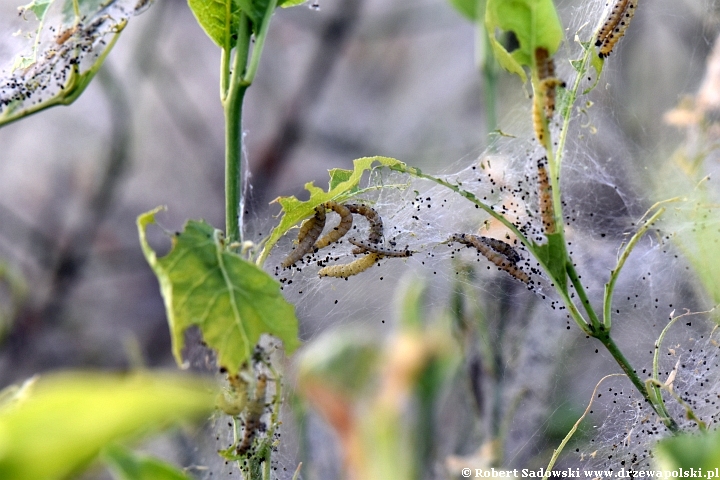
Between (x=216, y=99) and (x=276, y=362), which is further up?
(x=216, y=99)

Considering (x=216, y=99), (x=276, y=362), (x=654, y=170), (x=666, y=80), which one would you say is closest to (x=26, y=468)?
(x=276, y=362)

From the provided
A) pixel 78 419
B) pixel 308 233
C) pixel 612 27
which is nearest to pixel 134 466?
pixel 78 419

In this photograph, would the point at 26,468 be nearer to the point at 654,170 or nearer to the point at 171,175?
the point at 654,170

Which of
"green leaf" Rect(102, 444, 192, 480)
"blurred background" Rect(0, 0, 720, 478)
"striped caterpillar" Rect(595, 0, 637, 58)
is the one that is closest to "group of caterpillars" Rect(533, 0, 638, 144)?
"striped caterpillar" Rect(595, 0, 637, 58)

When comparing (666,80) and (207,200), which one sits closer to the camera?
(666,80)

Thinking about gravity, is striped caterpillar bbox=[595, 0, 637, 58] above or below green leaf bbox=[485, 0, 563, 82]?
above

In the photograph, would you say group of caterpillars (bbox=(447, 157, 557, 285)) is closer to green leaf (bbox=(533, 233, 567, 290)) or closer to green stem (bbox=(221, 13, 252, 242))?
green leaf (bbox=(533, 233, 567, 290))

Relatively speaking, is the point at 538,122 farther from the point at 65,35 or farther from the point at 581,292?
the point at 65,35
